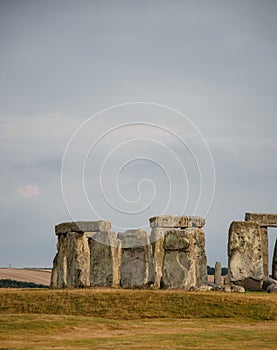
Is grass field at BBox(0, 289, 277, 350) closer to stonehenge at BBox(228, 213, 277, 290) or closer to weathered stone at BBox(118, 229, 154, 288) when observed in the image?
weathered stone at BBox(118, 229, 154, 288)

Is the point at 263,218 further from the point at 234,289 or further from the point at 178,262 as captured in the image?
the point at 178,262

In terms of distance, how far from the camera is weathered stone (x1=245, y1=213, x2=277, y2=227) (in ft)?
136

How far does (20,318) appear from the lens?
27.7 meters

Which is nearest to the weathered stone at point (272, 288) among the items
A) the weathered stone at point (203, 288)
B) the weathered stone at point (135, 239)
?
the weathered stone at point (203, 288)

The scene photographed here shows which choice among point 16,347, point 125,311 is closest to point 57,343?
point 16,347

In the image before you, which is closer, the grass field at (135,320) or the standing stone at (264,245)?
the grass field at (135,320)

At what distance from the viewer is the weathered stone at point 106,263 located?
37000mm

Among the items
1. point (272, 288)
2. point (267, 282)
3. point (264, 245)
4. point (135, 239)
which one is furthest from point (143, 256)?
point (264, 245)

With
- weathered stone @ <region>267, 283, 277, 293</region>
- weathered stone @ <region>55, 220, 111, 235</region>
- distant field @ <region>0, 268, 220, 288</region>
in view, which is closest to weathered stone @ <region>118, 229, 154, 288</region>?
weathered stone @ <region>55, 220, 111, 235</region>

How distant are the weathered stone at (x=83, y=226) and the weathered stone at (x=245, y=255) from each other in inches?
212

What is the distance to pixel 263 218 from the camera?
4150 centimetres

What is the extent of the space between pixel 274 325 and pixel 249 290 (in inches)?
389

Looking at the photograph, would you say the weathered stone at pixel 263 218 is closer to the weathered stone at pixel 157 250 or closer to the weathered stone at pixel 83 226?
the weathered stone at pixel 157 250

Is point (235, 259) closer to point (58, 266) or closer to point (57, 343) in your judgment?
point (58, 266)
